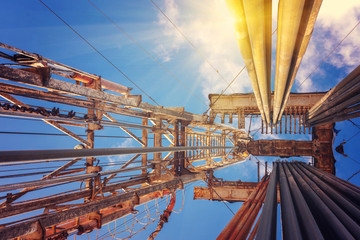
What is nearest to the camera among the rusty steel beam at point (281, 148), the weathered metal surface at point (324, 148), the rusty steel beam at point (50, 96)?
the rusty steel beam at point (50, 96)

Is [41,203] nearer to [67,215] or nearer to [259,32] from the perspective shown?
[67,215]

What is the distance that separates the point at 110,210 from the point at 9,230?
242 centimetres

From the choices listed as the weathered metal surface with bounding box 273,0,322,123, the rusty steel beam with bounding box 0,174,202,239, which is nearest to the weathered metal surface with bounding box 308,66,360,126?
the weathered metal surface with bounding box 273,0,322,123

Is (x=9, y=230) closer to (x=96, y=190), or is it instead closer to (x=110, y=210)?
(x=96, y=190)

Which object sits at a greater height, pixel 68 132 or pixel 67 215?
pixel 68 132

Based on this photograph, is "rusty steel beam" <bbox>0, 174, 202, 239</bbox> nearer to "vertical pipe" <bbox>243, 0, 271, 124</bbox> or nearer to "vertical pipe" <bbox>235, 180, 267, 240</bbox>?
"vertical pipe" <bbox>235, 180, 267, 240</bbox>

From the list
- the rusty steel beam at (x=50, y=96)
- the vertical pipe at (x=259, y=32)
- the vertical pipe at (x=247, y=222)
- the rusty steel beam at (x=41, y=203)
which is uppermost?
the vertical pipe at (x=259, y=32)

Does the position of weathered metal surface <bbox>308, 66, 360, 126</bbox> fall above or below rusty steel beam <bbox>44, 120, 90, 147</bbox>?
above

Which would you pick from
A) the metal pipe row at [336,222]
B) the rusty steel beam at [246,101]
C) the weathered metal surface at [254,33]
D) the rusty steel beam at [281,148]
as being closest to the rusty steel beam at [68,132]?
the weathered metal surface at [254,33]

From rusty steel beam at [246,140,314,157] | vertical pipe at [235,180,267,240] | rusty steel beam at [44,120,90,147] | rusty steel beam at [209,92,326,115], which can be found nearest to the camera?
vertical pipe at [235,180,267,240]

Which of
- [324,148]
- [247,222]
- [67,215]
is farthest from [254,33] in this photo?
[324,148]

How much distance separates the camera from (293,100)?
1184 centimetres

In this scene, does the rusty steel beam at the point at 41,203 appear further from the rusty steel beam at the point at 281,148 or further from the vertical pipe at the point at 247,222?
the rusty steel beam at the point at 281,148

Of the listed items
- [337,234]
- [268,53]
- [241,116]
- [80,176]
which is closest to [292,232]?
[337,234]
